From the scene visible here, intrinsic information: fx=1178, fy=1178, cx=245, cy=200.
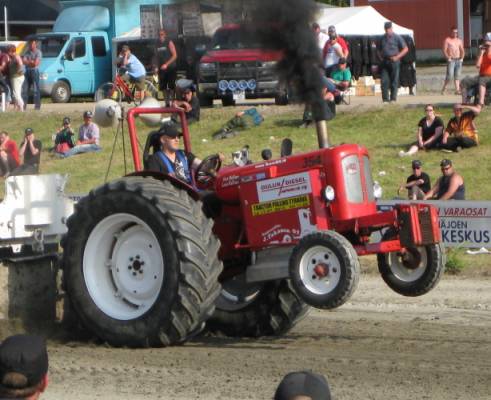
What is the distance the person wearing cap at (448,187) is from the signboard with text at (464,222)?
1.67 metres

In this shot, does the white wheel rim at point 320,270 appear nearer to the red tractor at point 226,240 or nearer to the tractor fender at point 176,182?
the red tractor at point 226,240

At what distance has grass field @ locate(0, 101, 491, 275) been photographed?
17812 mm

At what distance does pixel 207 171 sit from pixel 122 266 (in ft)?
3.15

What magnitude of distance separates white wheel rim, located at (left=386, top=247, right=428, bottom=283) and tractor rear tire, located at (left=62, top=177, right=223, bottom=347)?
1236 mm

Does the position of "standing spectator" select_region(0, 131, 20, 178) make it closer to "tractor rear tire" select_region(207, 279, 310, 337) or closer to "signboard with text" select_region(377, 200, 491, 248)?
"signboard with text" select_region(377, 200, 491, 248)

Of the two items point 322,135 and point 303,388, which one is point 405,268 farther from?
point 303,388

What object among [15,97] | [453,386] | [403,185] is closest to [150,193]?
[453,386]

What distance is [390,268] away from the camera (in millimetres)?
8391

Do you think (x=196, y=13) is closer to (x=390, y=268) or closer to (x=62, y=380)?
(x=390, y=268)

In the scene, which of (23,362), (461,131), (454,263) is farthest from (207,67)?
(23,362)

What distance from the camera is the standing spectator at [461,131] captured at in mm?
18391

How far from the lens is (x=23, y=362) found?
3.44 meters

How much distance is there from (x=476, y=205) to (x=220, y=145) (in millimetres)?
8760

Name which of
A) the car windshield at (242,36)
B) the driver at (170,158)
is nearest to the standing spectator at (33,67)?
the car windshield at (242,36)
